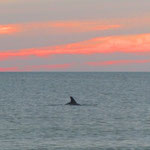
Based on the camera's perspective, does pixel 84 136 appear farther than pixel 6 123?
No

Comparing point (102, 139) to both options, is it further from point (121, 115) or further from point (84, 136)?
point (121, 115)

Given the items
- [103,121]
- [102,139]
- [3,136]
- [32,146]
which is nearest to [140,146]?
[102,139]

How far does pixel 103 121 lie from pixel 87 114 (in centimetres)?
720

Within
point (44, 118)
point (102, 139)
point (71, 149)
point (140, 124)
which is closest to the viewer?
point (71, 149)

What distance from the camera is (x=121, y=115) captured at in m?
68.0

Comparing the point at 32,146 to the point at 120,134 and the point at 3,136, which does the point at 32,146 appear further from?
the point at 120,134

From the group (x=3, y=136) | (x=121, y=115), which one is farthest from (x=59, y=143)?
(x=121, y=115)

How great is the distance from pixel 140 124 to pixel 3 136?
15370 millimetres

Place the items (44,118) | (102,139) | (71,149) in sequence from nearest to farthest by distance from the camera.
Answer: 1. (71,149)
2. (102,139)
3. (44,118)

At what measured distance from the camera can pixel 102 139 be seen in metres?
48.2

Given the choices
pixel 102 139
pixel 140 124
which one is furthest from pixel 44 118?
pixel 102 139

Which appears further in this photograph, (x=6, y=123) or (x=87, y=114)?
(x=87, y=114)

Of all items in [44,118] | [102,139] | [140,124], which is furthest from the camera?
[44,118]

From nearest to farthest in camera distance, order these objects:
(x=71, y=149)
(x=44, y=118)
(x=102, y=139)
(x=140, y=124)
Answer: (x=71, y=149)
(x=102, y=139)
(x=140, y=124)
(x=44, y=118)
